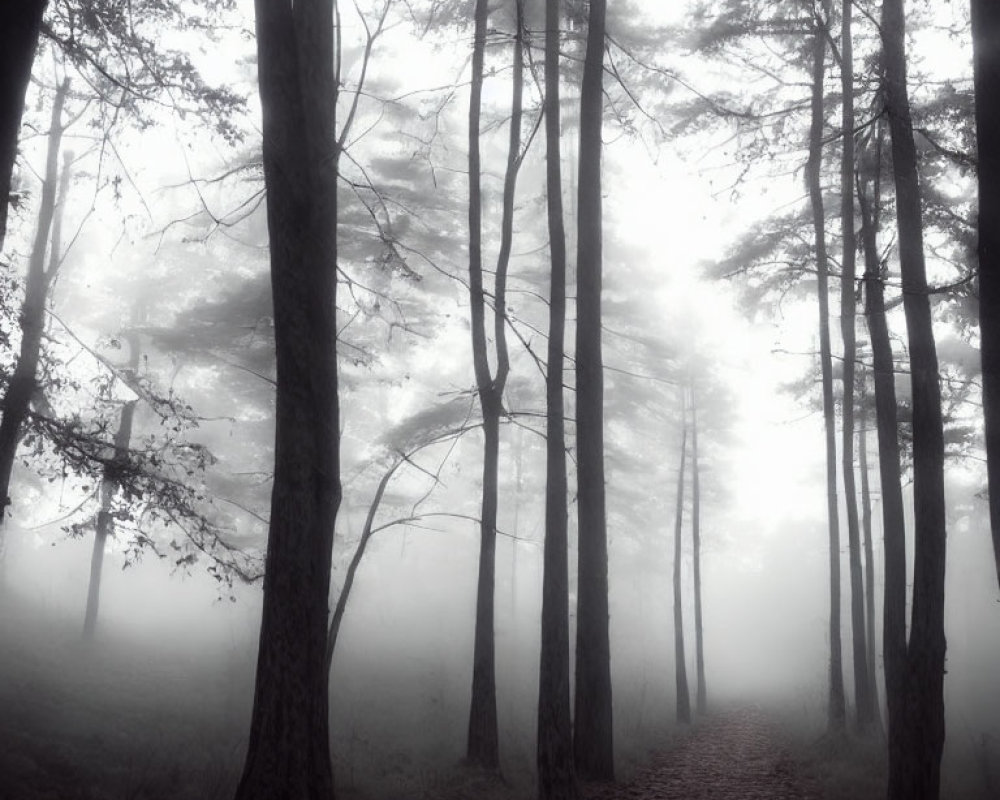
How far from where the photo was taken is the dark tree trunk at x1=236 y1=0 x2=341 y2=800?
5.89 metres

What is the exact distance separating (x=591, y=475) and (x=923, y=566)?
14.0ft

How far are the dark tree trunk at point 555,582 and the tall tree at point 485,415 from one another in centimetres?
104

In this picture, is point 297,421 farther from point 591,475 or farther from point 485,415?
point 485,415

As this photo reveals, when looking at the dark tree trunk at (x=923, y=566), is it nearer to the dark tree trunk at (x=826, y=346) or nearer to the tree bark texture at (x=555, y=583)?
the tree bark texture at (x=555, y=583)

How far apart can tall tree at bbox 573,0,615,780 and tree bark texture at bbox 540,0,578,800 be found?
554mm

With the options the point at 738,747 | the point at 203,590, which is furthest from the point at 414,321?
the point at 203,590

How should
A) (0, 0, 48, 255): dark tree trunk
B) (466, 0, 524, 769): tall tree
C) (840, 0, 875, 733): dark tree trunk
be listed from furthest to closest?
(840, 0, 875, 733): dark tree trunk, (466, 0, 524, 769): tall tree, (0, 0, 48, 255): dark tree trunk

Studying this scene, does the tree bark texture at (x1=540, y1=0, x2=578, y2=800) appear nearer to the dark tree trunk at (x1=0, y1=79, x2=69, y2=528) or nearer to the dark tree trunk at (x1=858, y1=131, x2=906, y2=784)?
the dark tree trunk at (x1=858, y1=131, x2=906, y2=784)

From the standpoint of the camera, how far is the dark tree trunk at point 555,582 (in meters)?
8.67

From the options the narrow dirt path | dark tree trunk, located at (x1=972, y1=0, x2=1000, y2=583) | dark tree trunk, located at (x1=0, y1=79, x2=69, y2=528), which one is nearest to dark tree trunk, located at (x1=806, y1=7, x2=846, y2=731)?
the narrow dirt path

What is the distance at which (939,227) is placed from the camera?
44.3ft

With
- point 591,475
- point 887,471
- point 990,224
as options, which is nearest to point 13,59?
point 990,224

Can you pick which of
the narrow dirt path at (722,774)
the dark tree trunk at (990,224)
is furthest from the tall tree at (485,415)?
the dark tree trunk at (990,224)

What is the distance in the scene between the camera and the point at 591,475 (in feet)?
35.4
